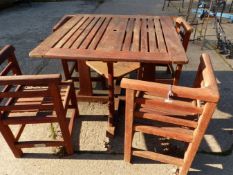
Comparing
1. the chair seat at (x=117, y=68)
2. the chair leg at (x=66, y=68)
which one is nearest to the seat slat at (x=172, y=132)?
the chair seat at (x=117, y=68)

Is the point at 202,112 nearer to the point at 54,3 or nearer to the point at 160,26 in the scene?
the point at 160,26

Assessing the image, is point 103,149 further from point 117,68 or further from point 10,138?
point 117,68

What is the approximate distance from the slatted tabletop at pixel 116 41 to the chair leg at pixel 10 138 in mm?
765

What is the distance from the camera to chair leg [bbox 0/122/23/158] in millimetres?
2232

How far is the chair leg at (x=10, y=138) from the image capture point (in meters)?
2.23

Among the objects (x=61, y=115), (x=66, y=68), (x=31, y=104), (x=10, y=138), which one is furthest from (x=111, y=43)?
(x=10, y=138)

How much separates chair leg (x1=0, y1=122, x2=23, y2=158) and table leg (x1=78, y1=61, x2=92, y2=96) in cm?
115

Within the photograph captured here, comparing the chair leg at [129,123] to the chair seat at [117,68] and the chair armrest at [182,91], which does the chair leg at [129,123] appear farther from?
the chair seat at [117,68]

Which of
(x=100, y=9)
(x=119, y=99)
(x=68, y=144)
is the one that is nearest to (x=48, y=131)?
(x=68, y=144)

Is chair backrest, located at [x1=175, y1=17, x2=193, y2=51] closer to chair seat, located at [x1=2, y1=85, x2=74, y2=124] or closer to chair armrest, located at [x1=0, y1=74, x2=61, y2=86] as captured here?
chair seat, located at [x1=2, y1=85, x2=74, y2=124]

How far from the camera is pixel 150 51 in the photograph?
2.22 metres

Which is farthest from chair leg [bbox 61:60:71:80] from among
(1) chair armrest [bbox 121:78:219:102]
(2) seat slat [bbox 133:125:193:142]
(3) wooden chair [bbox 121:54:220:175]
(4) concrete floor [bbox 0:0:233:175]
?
(1) chair armrest [bbox 121:78:219:102]

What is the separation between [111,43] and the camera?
2402 mm

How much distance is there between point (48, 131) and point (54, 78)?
4.11 ft
